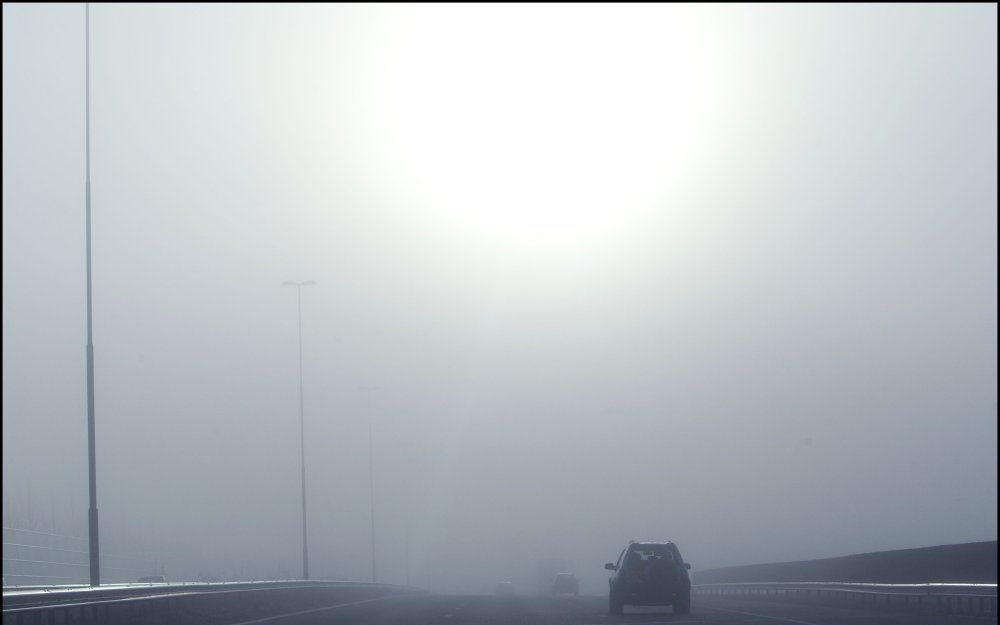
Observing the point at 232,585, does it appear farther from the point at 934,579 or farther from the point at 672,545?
the point at 934,579

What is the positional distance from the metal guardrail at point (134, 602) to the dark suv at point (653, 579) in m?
9.16

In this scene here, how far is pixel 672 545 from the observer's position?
30.7 metres

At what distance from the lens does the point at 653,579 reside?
98.6 ft

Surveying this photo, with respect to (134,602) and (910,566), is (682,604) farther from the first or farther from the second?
(134,602)

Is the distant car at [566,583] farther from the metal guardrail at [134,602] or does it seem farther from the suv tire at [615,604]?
the suv tire at [615,604]

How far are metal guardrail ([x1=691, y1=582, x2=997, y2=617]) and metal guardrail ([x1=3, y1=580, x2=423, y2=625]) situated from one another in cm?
1521

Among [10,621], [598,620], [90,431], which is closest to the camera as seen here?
[10,621]

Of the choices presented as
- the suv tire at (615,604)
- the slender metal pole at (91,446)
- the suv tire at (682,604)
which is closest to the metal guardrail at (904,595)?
the suv tire at (682,604)

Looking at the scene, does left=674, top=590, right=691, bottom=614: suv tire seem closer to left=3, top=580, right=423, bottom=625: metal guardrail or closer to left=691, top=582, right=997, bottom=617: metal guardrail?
left=691, top=582, right=997, bottom=617: metal guardrail

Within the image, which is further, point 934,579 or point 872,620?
point 934,579

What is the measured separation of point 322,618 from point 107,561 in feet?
131

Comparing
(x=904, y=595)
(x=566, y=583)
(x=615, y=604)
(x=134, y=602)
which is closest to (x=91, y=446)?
(x=134, y=602)

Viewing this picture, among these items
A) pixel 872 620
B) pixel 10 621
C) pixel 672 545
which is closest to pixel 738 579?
pixel 672 545

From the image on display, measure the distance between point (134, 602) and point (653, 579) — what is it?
11228 millimetres
